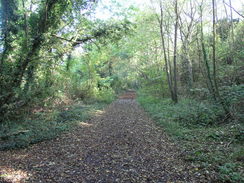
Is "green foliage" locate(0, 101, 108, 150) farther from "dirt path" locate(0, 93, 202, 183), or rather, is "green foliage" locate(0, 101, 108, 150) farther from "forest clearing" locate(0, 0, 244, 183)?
"dirt path" locate(0, 93, 202, 183)

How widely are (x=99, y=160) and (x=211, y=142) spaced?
10.9ft

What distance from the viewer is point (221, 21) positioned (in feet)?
43.2

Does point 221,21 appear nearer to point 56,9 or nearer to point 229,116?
point 229,116

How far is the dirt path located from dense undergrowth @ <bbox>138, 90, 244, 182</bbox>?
0.39 meters

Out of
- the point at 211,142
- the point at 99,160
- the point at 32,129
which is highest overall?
the point at 32,129

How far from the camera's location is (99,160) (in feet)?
14.6

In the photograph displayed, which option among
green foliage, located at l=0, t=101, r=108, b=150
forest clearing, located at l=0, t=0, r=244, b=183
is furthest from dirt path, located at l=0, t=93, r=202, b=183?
green foliage, located at l=0, t=101, r=108, b=150

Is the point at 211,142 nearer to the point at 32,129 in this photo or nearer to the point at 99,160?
the point at 99,160

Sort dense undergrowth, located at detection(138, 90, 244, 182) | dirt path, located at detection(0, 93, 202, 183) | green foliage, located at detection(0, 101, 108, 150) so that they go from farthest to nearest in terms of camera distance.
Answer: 1. green foliage, located at detection(0, 101, 108, 150)
2. dirt path, located at detection(0, 93, 202, 183)
3. dense undergrowth, located at detection(138, 90, 244, 182)

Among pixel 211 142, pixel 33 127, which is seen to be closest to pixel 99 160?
pixel 211 142

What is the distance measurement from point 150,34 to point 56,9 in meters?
10.8

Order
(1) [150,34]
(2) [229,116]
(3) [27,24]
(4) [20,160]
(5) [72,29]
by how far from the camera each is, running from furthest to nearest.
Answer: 1. (1) [150,34]
2. (5) [72,29]
3. (3) [27,24]
4. (2) [229,116]
5. (4) [20,160]

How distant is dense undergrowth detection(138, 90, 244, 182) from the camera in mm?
3463

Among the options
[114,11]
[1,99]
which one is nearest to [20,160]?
[1,99]
